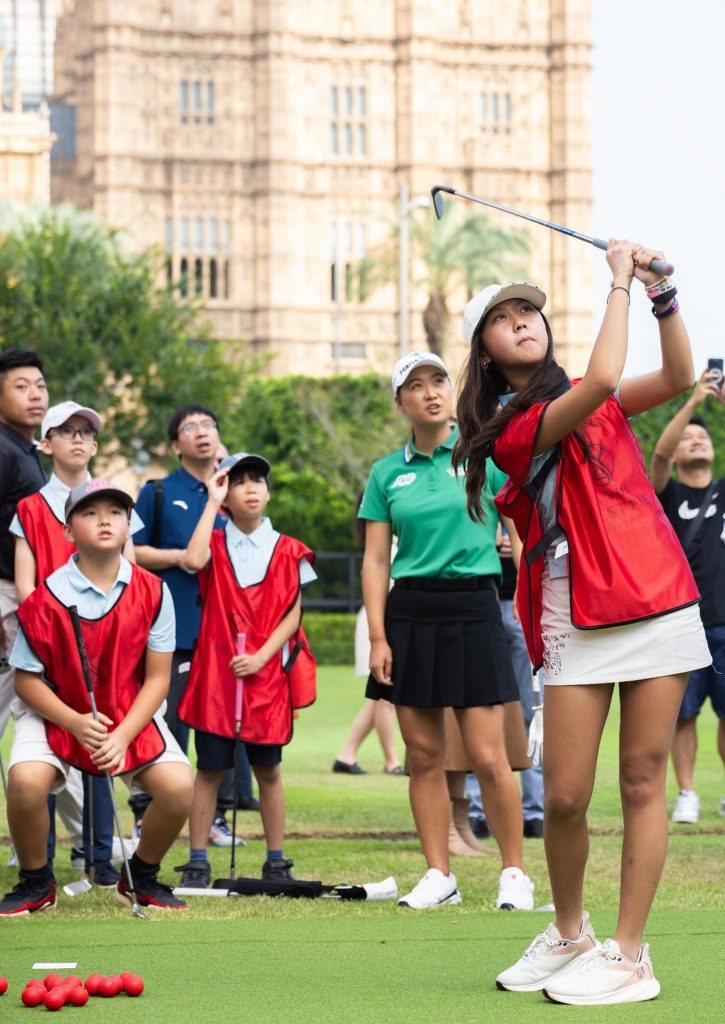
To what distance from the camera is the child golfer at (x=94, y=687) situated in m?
6.39

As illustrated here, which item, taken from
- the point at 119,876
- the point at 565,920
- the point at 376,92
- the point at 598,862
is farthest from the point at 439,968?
the point at 376,92

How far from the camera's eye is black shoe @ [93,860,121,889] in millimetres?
7215

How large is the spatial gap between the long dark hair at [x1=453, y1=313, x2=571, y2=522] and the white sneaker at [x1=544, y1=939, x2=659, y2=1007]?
1.29 meters

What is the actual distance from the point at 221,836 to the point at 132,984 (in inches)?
161

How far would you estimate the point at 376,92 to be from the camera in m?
82.1

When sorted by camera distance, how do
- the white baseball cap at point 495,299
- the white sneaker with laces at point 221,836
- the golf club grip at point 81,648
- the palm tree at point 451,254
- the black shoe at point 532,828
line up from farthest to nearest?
the palm tree at point 451,254, the black shoe at point 532,828, the white sneaker with laces at point 221,836, the golf club grip at point 81,648, the white baseball cap at point 495,299

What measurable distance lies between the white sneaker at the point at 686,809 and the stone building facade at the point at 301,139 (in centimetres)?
7023

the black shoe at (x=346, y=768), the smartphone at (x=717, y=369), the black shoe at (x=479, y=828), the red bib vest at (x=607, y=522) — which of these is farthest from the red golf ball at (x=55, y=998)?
the black shoe at (x=346, y=768)

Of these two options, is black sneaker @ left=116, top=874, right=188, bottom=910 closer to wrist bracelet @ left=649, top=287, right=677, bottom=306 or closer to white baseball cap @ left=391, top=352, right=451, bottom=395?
white baseball cap @ left=391, top=352, right=451, bottom=395

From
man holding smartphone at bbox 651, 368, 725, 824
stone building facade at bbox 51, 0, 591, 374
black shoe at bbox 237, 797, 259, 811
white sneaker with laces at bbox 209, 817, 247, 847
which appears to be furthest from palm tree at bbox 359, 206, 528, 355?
white sneaker with laces at bbox 209, 817, 247, 847

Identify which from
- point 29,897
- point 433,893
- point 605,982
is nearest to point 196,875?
point 29,897

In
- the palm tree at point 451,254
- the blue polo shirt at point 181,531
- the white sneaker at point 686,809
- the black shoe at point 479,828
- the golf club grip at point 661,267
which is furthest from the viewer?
the palm tree at point 451,254

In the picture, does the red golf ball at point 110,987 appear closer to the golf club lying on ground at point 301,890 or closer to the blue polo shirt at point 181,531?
the golf club lying on ground at point 301,890

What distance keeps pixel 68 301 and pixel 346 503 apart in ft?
30.8
